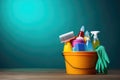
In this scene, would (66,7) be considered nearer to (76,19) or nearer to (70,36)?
(76,19)

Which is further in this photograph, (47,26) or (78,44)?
(47,26)

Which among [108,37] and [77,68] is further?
[108,37]

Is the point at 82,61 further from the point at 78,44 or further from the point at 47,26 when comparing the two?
the point at 47,26

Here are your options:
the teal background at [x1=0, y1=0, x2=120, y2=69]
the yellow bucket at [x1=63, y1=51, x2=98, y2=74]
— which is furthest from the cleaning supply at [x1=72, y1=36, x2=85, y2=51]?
the teal background at [x1=0, y1=0, x2=120, y2=69]

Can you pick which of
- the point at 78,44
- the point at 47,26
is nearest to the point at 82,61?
the point at 78,44

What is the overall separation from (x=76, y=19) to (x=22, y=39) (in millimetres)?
366

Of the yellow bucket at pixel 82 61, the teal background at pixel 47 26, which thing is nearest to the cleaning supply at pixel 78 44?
the yellow bucket at pixel 82 61

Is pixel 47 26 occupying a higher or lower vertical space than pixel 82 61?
higher

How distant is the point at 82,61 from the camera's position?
4.50ft

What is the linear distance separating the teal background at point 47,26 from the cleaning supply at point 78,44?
1.13 feet

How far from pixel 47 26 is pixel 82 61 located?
0.49m

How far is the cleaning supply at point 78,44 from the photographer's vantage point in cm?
140

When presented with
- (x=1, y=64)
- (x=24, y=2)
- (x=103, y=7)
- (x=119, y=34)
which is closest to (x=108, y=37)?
(x=119, y=34)

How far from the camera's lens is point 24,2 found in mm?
1793
